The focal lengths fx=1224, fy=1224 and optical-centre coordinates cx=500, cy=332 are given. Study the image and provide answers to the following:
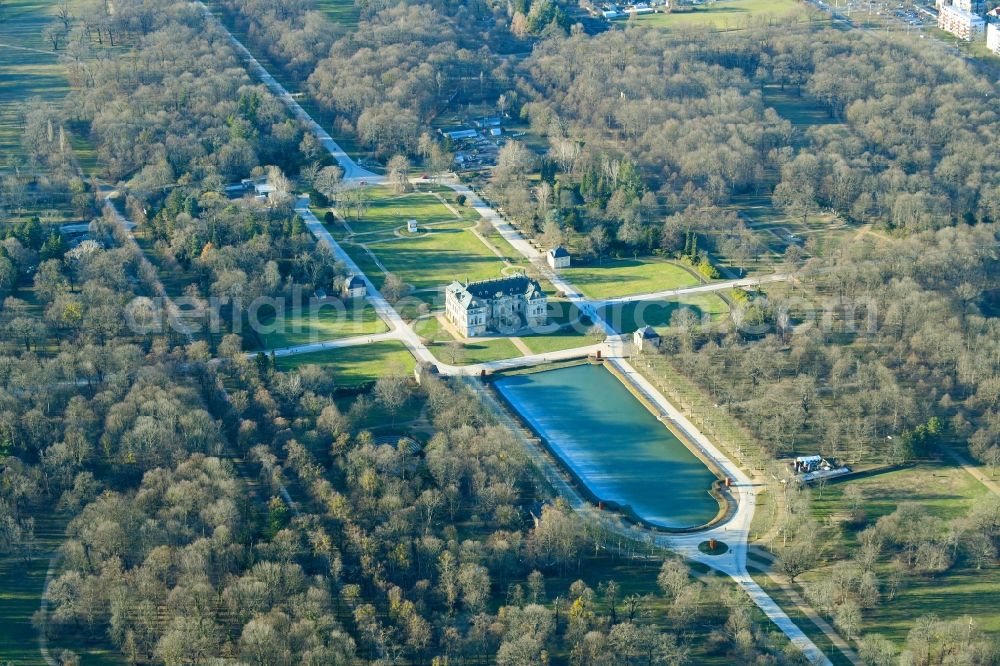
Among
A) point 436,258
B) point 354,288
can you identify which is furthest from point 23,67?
point 354,288

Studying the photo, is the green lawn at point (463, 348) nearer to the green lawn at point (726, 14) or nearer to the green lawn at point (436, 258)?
the green lawn at point (436, 258)

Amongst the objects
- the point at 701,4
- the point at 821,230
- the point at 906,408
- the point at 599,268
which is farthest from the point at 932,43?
the point at 906,408

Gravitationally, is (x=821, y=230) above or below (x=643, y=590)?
above

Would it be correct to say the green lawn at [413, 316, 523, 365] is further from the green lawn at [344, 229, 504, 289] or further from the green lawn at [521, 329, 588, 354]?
the green lawn at [344, 229, 504, 289]

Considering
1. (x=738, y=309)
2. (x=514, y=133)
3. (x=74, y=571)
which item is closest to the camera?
(x=74, y=571)

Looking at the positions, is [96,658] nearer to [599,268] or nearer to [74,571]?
[74,571]

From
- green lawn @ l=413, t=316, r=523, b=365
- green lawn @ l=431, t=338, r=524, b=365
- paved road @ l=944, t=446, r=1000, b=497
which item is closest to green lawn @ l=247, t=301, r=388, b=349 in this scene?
green lawn @ l=413, t=316, r=523, b=365
